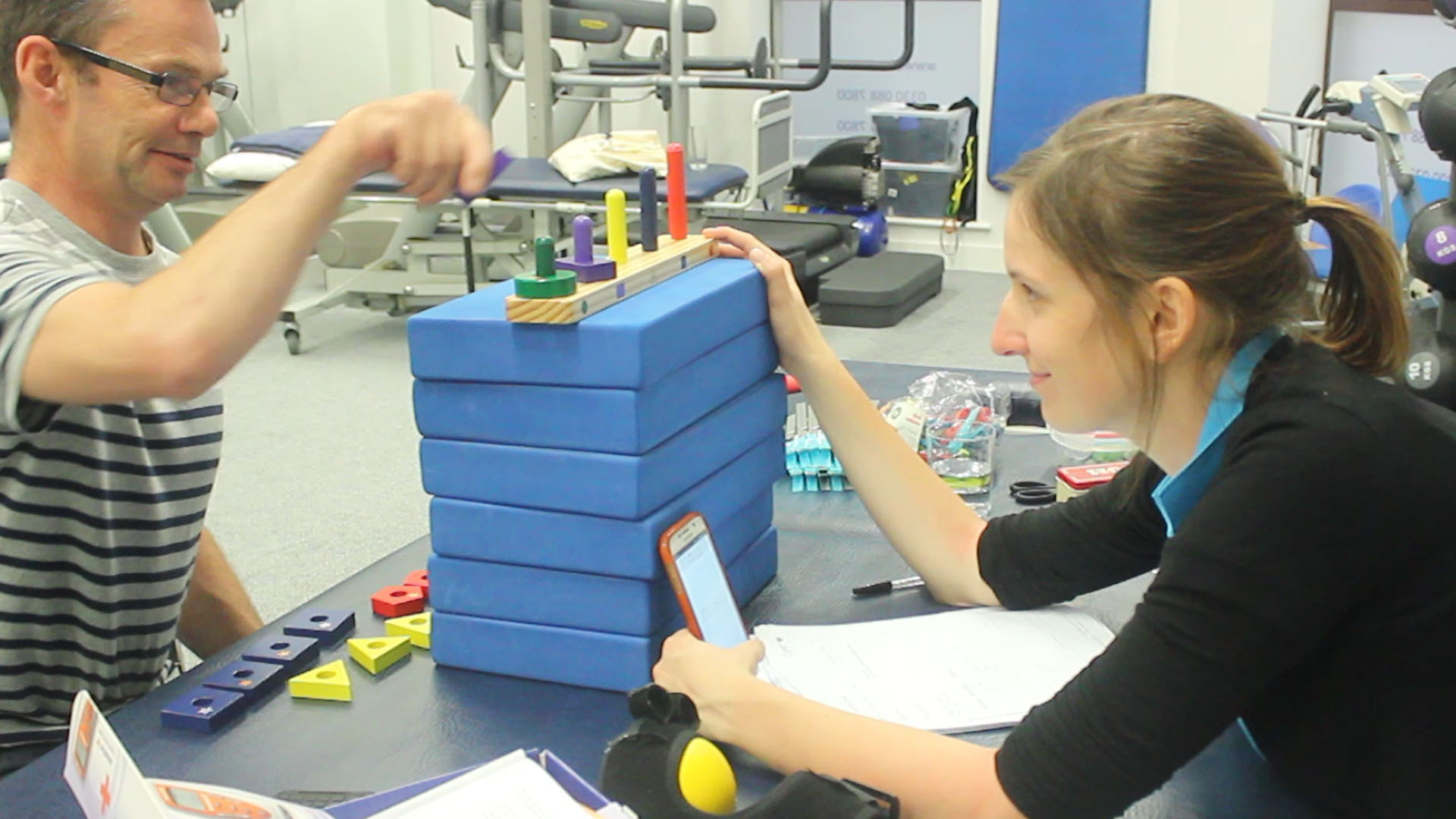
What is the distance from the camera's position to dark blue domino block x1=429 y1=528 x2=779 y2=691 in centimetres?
120

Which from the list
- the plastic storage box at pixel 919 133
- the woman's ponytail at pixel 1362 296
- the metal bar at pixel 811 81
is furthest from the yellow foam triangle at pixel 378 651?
the plastic storage box at pixel 919 133

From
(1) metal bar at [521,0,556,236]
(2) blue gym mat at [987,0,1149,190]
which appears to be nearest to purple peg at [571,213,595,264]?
(1) metal bar at [521,0,556,236]

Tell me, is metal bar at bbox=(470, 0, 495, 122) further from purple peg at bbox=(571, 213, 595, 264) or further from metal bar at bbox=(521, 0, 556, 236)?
purple peg at bbox=(571, 213, 595, 264)

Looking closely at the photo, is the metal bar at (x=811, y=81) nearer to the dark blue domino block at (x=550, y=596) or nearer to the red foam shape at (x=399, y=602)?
the red foam shape at (x=399, y=602)

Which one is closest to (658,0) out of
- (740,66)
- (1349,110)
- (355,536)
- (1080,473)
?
(740,66)

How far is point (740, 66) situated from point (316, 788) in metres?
4.33

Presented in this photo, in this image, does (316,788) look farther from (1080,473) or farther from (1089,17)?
(1089,17)

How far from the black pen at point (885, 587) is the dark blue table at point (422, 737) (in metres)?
0.01

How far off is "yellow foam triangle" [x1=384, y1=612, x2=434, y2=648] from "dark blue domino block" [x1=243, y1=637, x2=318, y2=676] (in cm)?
7

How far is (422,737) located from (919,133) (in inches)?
191

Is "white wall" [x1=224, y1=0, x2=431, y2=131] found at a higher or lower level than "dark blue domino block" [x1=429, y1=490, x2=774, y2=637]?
higher

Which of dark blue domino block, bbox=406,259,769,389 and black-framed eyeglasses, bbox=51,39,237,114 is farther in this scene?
black-framed eyeglasses, bbox=51,39,237,114

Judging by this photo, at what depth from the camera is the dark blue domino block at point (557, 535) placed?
3.84 ft

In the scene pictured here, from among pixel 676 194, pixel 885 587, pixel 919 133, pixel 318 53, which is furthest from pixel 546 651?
pixel 318 53
